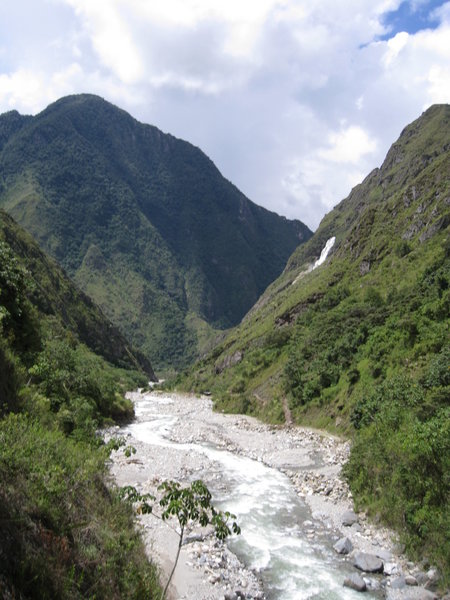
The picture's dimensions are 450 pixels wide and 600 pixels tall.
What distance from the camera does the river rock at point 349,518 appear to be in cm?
1752

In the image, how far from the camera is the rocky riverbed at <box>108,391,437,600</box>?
12594 mm

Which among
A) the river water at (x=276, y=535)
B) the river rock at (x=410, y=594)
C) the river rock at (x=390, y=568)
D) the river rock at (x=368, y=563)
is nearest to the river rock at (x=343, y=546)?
the river water at (x=276, y=535)

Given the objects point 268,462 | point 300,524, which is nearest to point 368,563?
point 300,524

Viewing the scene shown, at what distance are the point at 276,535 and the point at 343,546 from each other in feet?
9.03

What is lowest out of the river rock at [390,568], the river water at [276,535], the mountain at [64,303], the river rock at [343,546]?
the river water at [276,535]

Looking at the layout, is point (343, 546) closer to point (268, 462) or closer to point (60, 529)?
point (60, 529)

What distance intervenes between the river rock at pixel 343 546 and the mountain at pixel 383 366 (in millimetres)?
1969

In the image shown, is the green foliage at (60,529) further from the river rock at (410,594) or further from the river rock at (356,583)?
the river rock at (410,594)

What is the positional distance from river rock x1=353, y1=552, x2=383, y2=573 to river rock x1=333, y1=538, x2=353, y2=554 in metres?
0.71

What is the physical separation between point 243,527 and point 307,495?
17.4ft

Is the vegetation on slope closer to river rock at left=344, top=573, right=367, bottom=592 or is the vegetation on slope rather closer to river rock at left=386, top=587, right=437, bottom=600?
river rock at left=344, top=573, right=367, bottom=592

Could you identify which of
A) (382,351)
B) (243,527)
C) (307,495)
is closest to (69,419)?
(243,527)

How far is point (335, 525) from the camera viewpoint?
692 inches

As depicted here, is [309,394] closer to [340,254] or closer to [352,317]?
[352,317]
